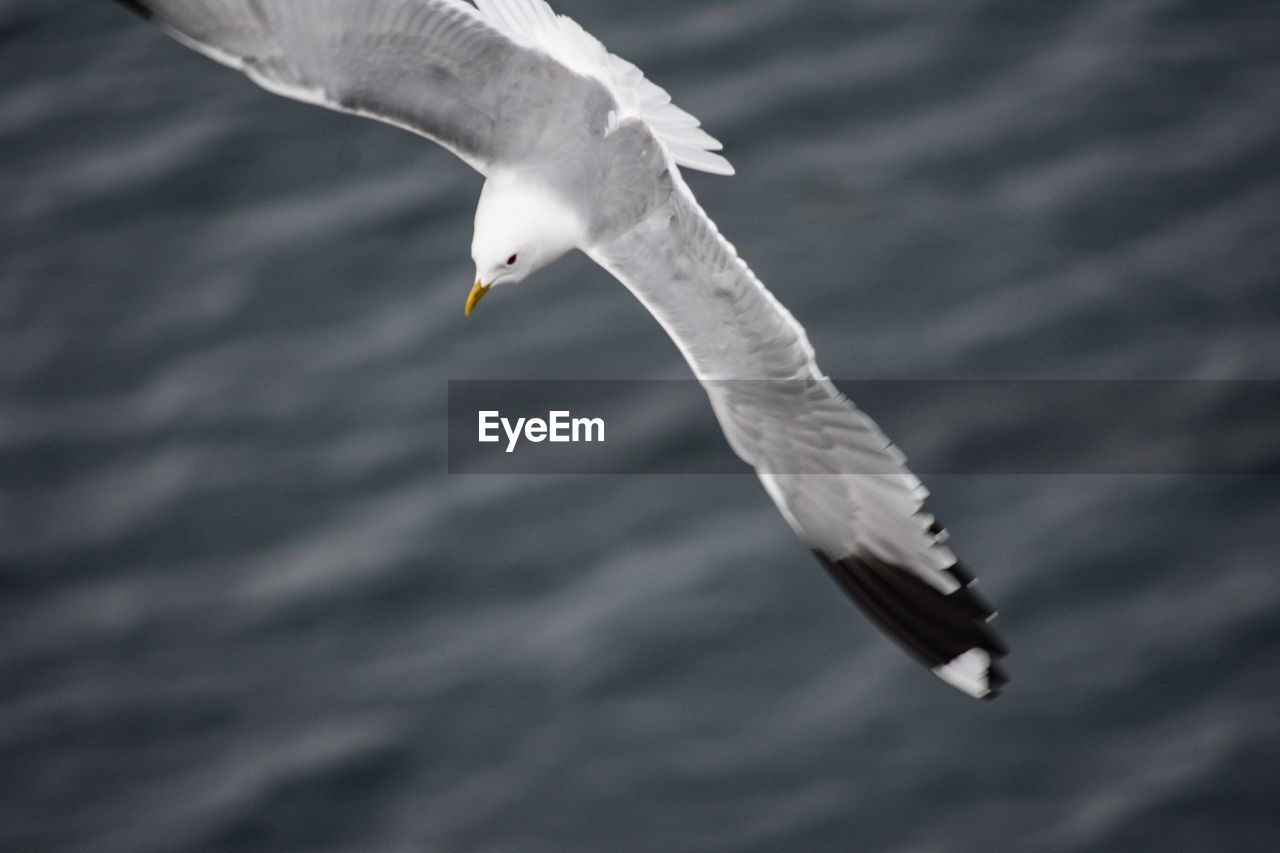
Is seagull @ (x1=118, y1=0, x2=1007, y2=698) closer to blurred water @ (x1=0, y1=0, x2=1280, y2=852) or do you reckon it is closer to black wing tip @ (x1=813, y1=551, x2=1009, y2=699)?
black wing tip @ (x1=813, y1=551, x2=1009, y2=699)

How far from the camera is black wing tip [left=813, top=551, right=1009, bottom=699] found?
647cm

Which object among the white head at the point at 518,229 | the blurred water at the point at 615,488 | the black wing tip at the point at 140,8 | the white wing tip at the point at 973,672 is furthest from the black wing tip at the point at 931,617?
the black wing tip at the point at 140,8

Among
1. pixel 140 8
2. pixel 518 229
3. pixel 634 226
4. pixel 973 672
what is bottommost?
pixel 973 672

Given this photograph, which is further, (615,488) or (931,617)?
(615,488)

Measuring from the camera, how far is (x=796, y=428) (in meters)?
6.45

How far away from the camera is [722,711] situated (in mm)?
8320

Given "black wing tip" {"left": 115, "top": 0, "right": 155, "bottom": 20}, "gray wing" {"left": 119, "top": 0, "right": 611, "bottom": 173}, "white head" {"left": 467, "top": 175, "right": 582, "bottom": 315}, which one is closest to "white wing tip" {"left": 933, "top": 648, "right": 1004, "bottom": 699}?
"white head" {"left": 467, "top": 175, "right": 582, "bottom": 315}

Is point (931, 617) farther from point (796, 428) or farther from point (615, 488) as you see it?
point (615, 488)

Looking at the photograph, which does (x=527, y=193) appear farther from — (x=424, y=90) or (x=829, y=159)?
(x=829, y=159)

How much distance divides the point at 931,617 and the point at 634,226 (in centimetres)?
155

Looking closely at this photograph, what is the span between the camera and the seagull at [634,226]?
6.37m

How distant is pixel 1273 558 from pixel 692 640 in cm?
243

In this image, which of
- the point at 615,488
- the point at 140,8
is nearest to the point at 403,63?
the point at 140,8

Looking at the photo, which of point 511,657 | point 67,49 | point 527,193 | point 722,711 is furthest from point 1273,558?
point 67,49
